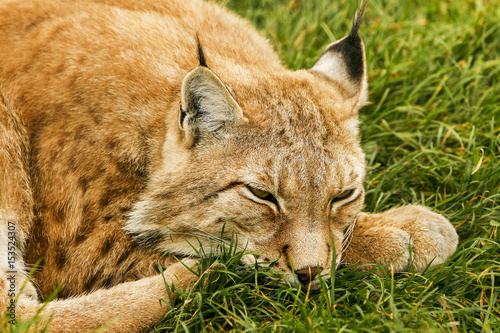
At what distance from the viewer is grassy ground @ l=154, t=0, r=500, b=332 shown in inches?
139

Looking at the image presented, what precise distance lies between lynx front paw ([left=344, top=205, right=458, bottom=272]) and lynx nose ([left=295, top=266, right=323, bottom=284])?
0.52 meters

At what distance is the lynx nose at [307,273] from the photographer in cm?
348

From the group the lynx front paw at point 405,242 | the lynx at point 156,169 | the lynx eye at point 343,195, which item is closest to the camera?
the lynx at point 156,169

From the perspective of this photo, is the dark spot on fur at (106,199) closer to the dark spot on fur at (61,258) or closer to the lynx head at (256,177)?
the lynx head at (256,177)

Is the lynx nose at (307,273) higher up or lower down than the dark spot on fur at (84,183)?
higher up

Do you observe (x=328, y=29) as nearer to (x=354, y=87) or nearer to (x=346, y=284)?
(x=354, y=87)

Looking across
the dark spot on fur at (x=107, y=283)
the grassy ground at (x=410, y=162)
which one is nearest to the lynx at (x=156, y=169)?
the dark spot on fur at (x=107, y=283)

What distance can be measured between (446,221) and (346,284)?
0.96 metres

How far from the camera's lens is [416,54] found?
5.80 metres

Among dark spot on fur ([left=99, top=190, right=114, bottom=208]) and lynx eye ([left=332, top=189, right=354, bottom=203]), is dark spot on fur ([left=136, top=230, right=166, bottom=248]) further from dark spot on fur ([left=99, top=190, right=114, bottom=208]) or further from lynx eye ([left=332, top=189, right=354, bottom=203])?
lynx eye ([left=332, top=189, right=354, bottom=203])

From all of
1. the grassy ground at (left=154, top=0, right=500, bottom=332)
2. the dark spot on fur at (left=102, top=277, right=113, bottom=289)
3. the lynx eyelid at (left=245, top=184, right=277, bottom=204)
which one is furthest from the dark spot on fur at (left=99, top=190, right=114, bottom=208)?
the lynx eyelid at (left=245, top=184, right=277, bottom=204)

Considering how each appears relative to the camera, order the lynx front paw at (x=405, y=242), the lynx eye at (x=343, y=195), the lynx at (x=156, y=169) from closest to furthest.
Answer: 1. the lynx at (x=156, y=169)
2. the lynx eye at (x=343, y=195)
3. the lynx front paw at (x=405, y=242)

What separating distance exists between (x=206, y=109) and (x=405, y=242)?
165cm

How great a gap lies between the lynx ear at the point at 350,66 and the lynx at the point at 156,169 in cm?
1
